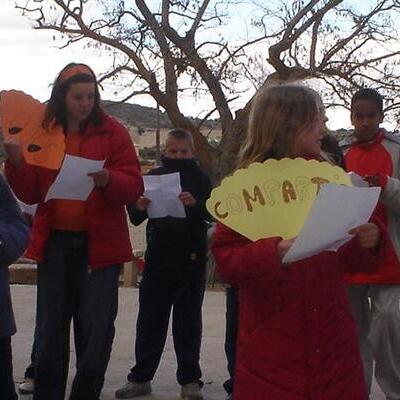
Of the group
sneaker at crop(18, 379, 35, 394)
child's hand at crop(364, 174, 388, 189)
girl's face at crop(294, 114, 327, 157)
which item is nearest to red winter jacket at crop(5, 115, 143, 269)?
child's hand at crop(364, 174, 388, 189)

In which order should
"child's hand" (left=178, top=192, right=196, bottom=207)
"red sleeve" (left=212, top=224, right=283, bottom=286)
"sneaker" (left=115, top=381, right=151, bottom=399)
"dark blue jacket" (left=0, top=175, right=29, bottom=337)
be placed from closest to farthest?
1. "red sleeve" (left=212, top=224, right=283, bottom=286)
2. "dark blue jacket" (left=0, top=175, right=29, bottom=337)
3. "child's hand" (left=178, top=192, right=196, bottom=207)
4. "sneaker" (left=115, top=381, right=151, bottom=399)

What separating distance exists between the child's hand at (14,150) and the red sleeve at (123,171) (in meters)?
0.43

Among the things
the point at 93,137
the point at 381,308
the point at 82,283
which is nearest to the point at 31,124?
the point at 93,137

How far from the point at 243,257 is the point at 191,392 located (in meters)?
2.72

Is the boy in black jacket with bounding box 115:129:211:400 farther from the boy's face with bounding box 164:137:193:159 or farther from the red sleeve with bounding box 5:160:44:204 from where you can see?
the red sleeve with bounding box 5:160:44:204

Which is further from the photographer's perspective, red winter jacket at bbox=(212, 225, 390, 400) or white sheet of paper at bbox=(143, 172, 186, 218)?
white sheet of paper at bbox=(143, 172, 186, 218)

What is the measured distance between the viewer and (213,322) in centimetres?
821

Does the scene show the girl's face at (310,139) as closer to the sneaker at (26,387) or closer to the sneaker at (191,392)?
the sneaker at (191,392)

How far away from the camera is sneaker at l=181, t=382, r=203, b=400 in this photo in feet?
18.5

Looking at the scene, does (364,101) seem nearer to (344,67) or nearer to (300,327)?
(300,327)

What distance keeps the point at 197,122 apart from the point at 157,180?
1175cm

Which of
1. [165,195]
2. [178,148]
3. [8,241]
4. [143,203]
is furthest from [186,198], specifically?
[8,241]

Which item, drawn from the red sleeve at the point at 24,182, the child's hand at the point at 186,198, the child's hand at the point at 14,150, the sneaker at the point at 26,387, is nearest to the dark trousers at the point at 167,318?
the child's hand at the point at 186,198

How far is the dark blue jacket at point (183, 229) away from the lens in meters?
5.57
